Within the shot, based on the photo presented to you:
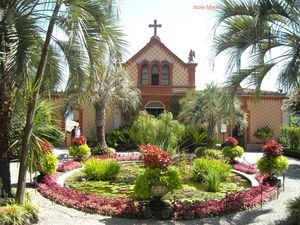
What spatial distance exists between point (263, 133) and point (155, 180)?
19146mm

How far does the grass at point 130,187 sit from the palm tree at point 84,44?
3756 millimetres

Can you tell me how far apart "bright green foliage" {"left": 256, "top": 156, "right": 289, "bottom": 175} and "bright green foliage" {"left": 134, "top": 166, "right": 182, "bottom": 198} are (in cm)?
432

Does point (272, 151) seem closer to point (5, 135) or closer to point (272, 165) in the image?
point (272, 165)

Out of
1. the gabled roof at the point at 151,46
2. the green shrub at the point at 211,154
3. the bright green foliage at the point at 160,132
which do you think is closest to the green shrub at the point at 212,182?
the bright green foliage at the point at 160,132

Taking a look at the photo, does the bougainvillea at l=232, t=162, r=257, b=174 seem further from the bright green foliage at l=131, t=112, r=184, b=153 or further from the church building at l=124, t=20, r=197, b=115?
the church building at l=124, t=20, r=197, b=115

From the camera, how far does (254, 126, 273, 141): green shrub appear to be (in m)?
25.8

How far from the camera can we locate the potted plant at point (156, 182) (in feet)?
26.6

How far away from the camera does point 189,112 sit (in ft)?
66.7

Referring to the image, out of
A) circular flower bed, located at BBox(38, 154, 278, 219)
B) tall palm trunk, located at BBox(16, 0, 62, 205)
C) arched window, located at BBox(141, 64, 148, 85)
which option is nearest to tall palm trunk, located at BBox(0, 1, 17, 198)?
tall palm trunk, located at BBox(16, 0, 62, 205)

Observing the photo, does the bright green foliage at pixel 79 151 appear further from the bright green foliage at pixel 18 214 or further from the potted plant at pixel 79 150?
the bright green foliage at pixel 18 214

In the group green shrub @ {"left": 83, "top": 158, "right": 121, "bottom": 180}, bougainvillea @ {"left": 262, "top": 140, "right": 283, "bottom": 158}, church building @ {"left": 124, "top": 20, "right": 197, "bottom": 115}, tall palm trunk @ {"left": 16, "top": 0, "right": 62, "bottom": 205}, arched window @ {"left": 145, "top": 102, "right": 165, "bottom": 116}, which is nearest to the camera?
tall palm trunk @ {"left": 16, "top": 0, "right": 62, "bottom": 205}

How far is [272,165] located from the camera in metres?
11.5

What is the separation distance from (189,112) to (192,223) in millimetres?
12749

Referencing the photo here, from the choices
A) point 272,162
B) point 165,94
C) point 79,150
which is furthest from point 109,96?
point 272,162
